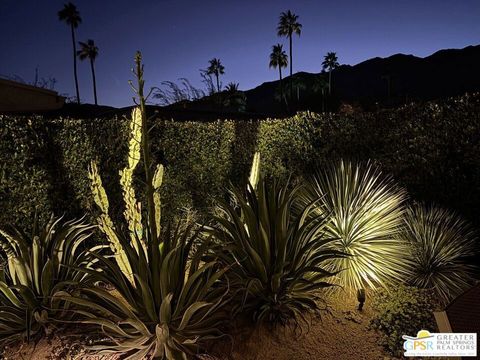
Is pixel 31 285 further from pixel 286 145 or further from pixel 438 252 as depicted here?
pixel 286 145

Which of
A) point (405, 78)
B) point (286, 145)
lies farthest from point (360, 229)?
point (405, 78)

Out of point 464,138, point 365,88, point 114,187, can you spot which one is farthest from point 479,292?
point 365,88

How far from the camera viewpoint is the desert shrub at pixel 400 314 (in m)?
3.23

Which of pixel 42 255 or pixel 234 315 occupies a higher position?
pixel 42 255

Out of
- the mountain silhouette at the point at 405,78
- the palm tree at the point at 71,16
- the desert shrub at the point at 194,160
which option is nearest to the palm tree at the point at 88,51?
the palm tree at the point at 71,16

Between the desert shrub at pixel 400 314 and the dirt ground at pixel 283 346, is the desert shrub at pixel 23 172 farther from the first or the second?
the desert shrub at pixel 400 314

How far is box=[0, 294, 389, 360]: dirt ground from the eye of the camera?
3037 mm

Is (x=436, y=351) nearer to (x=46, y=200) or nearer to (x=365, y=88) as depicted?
(x=46, y=200)

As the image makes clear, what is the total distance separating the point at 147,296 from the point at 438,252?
133 inches

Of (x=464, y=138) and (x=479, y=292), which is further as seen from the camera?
(x=464, y=138)

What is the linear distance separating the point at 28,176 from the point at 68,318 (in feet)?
8.07

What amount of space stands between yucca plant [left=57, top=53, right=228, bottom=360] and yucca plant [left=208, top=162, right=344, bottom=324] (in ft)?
1.22

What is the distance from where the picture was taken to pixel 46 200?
17.0ft

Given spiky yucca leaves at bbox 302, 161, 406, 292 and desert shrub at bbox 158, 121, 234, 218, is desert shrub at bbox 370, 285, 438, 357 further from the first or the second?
desert shrub at bbox 158, 121, 234, 218
